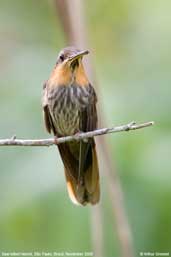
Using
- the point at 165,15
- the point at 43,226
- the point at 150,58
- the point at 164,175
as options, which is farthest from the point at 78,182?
the point at 165,15

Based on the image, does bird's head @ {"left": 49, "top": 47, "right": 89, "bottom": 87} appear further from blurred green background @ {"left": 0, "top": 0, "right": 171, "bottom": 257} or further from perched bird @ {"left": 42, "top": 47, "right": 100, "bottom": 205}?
blurred green background @ {"left": 0, "top": 0, "right": 171, "bottom": 257}

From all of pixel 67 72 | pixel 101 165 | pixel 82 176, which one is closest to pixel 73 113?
pixel 67 72

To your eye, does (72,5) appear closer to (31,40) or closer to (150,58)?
(150,58)

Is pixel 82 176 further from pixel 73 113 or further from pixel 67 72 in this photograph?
pixel 67 72

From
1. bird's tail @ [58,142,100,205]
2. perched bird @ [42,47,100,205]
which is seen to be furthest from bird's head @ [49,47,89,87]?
bird's tail @ [58,142,100,205]

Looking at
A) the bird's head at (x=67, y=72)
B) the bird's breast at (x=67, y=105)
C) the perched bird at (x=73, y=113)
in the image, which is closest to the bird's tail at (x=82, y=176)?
the perched bird at (x=73, y=113)

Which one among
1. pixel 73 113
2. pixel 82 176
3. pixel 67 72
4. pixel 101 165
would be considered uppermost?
pixel 67 72
